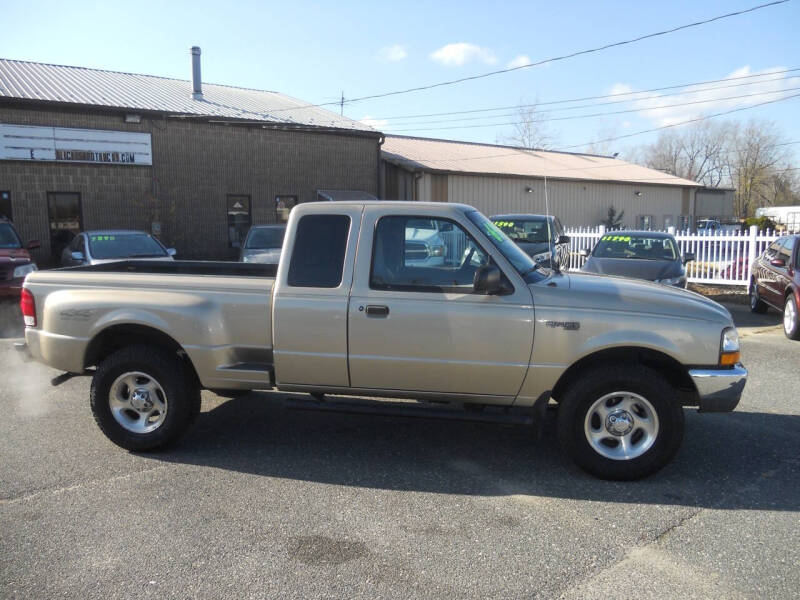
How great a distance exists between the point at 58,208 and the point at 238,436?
53.4ft

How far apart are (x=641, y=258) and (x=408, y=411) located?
8.52m

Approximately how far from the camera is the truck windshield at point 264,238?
48.1 feet

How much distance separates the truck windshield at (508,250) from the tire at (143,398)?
2530 mm

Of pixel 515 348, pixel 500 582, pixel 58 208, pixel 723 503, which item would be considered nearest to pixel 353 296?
pixel 515 348

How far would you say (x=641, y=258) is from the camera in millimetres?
11953

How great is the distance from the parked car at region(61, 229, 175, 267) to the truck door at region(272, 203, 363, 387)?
28.8 ft

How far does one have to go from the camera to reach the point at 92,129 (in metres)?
19.2

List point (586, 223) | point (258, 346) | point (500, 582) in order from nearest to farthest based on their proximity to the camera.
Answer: point (500, 582) < point (258, 346) < point (586, 223)

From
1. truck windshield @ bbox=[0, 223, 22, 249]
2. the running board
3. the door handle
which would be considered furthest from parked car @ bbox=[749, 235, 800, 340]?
truck windshield @ bbox=[0, 223, 22, 249]

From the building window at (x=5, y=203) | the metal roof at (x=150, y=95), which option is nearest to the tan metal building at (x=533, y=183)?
the metal roof at (x=150, y=95)

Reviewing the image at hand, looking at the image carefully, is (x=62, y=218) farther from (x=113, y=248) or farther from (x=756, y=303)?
(x=756, y=303)

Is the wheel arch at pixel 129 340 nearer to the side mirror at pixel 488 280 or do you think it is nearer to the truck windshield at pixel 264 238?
the side mirror at pixel 488 280

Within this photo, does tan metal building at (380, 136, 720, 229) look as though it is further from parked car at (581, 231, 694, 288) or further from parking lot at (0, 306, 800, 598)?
parking lot at (0, 306, 800, 598)

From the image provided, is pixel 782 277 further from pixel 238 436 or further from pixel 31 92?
pixel 31 92
